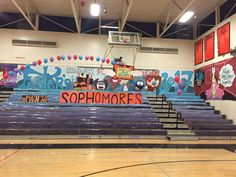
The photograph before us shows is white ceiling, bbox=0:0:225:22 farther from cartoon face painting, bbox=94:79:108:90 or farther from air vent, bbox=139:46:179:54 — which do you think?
cartoon face painting, bbox=94:79:108:90

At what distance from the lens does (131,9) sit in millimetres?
12445

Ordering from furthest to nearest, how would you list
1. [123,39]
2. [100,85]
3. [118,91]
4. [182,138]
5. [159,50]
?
[159,50] < [100,85] < [123,39] < [118,91] < [182,138]

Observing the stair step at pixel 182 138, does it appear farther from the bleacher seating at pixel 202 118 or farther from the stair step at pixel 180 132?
the bleacher seating at pixel 202 118

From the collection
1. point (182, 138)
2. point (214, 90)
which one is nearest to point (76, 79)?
point (182, 138)

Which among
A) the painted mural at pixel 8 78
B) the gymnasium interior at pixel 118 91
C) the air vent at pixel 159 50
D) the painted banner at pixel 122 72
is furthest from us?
the air vent at pixel 159 50

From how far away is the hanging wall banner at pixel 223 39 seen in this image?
10.9 m

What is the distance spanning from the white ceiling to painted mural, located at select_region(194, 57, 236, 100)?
2553 millimetres

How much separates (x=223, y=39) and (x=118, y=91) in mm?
4742

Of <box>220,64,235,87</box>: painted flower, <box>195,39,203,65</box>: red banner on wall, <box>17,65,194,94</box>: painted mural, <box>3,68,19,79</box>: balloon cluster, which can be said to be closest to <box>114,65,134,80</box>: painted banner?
<box>17,65,194,94</box>: painted mural

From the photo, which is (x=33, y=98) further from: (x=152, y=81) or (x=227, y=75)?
(x=227, y=75)

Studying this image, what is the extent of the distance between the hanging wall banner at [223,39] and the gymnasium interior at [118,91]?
0.05 metres

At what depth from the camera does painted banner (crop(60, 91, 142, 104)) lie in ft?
29.6

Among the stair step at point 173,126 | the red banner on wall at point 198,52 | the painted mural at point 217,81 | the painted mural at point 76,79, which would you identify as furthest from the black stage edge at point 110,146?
the red banner on wall at point 198,52

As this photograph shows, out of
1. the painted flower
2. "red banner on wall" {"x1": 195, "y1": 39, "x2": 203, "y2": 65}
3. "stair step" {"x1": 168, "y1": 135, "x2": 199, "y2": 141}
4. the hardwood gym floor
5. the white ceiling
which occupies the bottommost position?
"stair step" {"x1": 168, "y1": 135, "x2": 199, "y2": 141}
